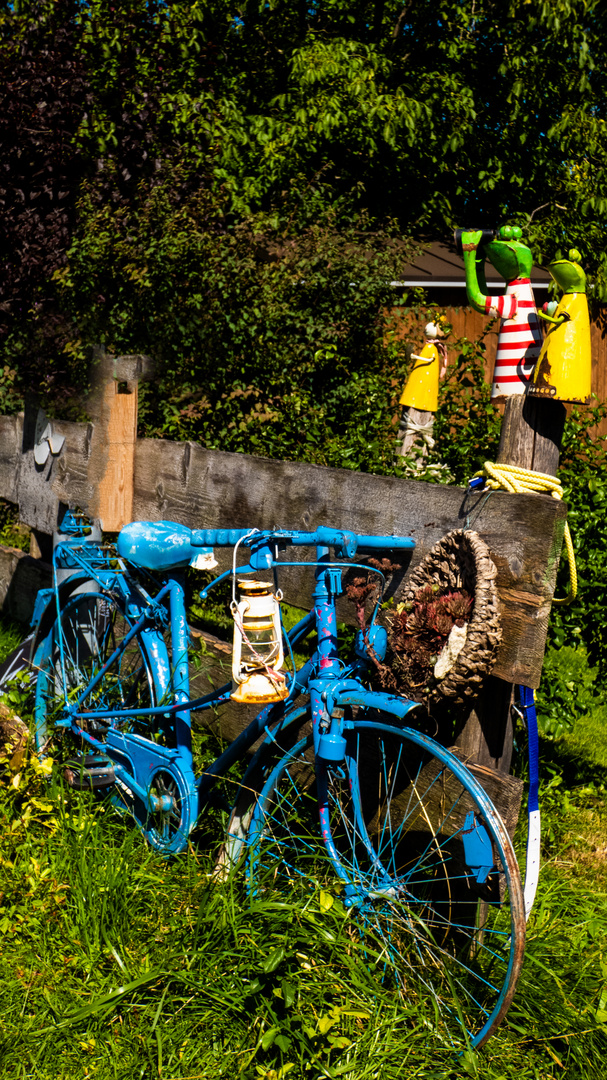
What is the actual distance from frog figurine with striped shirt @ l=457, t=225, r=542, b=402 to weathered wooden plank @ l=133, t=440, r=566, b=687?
450 millimetres

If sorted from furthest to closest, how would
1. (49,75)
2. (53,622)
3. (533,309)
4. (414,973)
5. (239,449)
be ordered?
(49,75)
(239,449)
(53,622)
(533,309)
(414,973)

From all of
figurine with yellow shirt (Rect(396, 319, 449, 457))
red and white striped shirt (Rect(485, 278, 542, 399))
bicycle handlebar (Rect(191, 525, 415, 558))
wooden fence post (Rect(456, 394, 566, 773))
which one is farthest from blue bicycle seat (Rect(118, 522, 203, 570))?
figurine with yellow shirt (Rect(396, 319, 449, 457))

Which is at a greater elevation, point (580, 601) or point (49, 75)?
point (49, 75)

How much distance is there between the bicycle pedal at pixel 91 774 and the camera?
9.72 ft

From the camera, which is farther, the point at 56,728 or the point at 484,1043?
the point at 56,728

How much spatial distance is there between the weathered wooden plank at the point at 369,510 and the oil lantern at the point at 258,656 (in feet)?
1.81

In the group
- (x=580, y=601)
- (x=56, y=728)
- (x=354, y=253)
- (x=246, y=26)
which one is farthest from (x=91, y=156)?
(x=580, y=601)

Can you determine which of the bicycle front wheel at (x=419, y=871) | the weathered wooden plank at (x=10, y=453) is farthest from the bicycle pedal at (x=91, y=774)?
the weathered wooden plank at (x=10, y=453)

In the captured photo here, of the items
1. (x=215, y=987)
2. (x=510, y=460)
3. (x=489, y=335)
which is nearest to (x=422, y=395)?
(x=510, y=460)

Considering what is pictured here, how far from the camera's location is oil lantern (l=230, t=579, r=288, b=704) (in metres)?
2.24

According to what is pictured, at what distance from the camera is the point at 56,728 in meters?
3.32

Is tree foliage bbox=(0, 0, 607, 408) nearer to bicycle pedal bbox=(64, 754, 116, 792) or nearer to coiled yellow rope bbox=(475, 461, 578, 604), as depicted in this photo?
bicycle pedal bbox=(64, 754, 116, 792)

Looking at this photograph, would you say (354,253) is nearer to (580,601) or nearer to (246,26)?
(580,601)

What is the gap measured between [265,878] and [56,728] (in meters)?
1.33
